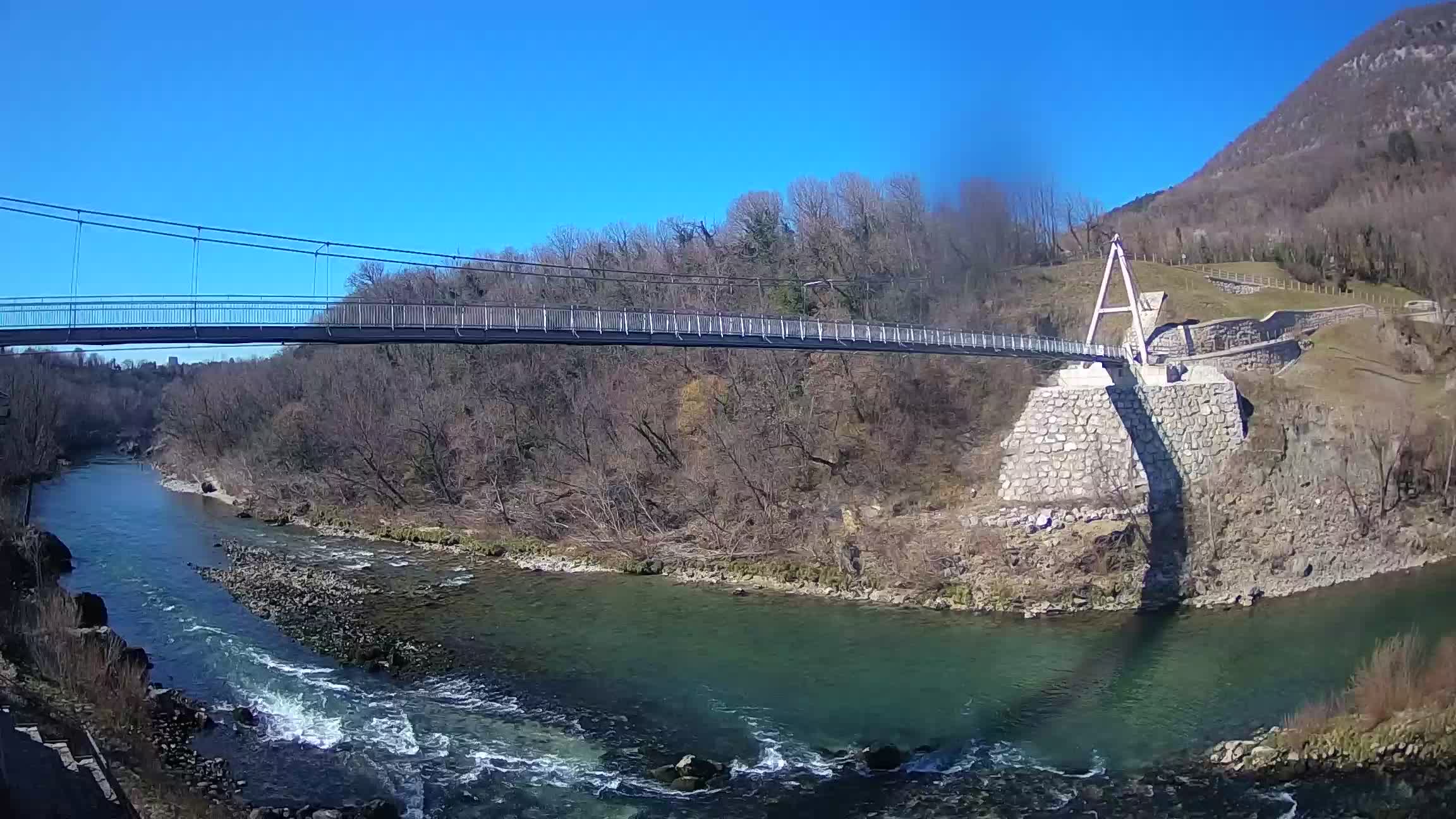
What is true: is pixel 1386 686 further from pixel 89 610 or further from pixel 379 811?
pixel 89 610

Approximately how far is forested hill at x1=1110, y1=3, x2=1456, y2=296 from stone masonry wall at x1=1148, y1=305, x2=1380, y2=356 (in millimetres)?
6860

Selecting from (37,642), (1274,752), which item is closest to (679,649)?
(1274,752)

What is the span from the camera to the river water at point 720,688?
34.1 ft

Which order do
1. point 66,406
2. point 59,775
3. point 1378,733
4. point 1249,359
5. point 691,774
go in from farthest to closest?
1. point 66,406
2. point 1249,359
3. point 691,774
4. point 1378,733
5. point 59,775

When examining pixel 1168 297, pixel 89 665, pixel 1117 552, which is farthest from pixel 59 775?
pixel 1168 297

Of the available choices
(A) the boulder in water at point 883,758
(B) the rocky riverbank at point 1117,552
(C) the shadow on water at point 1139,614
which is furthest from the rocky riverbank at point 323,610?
(C) the shadow on water at point 1139,614

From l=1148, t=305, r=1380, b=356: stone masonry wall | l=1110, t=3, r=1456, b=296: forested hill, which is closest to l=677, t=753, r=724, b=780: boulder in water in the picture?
l=1148, t=305, r=1380, b=356: stone masonry wall

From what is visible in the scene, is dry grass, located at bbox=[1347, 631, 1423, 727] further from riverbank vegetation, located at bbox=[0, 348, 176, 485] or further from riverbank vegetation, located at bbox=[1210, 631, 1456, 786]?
riverbank vegetation, located at bbox=[0, 348, 176, 485]

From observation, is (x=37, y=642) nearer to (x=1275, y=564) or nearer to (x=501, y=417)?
(x=501, y=417)

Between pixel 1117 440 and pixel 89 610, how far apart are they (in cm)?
2214

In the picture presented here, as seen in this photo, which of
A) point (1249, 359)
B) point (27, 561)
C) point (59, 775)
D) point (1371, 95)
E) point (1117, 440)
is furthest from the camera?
point (1371, 95)

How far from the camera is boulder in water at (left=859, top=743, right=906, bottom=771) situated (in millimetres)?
10555

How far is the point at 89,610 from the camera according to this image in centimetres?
1575

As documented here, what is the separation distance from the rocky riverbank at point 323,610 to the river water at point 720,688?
1.32 ft
